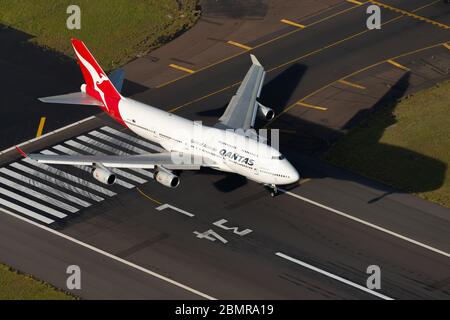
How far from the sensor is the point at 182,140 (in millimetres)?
99812

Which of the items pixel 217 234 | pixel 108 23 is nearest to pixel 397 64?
pixel 108 23

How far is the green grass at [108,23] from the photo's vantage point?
423 ft

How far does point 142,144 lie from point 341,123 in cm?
2299

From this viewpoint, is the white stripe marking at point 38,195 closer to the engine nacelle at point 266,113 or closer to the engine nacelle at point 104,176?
the engine nacelle at point 104,176

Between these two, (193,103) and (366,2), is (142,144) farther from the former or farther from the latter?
(366,2)

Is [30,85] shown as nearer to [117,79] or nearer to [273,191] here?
[117,79]

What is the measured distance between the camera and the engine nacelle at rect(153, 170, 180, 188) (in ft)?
311

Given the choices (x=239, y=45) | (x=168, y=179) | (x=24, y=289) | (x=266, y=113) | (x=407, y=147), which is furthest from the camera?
(x=239, y=45)

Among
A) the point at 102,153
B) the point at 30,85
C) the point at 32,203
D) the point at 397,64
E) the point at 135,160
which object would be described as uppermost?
the point at 397,64

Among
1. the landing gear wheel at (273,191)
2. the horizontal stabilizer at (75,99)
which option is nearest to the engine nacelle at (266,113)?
the landing gear wheel at (273,191)

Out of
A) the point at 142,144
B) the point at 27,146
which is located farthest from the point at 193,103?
the point at 27,146

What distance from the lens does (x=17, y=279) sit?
87312mm

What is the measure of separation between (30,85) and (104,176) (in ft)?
100
